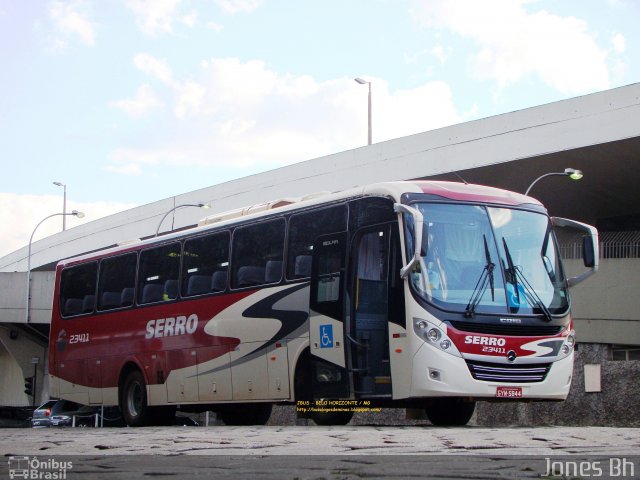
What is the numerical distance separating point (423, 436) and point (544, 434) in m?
1.32

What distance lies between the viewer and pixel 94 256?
22875mm

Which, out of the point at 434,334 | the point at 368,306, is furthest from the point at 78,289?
the point at 434,334

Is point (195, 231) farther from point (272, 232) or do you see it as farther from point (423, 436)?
point (423, 436)

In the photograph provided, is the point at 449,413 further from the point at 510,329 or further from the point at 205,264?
the point at 205,264

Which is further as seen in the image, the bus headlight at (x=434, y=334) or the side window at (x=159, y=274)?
the side window at (x=159, y=274)

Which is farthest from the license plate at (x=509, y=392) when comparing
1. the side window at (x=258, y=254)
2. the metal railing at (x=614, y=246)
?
the metal railing at (x=614, y=246)

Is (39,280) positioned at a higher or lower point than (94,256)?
higher

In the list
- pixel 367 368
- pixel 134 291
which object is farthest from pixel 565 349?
pixel 134 291

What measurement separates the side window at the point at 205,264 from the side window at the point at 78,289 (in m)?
3.52

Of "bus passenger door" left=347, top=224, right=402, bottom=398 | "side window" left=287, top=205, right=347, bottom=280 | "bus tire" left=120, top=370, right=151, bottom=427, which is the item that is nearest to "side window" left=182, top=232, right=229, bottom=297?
"side window" left=287, top=205, right=347, bottom=280

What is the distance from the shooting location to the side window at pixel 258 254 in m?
17.5

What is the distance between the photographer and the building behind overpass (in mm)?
32562

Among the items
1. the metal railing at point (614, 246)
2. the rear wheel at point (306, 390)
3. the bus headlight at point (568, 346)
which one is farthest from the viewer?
the metal railing at point (614, 246)

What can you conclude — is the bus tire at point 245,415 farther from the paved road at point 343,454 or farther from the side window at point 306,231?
the paved road at point 343,454
